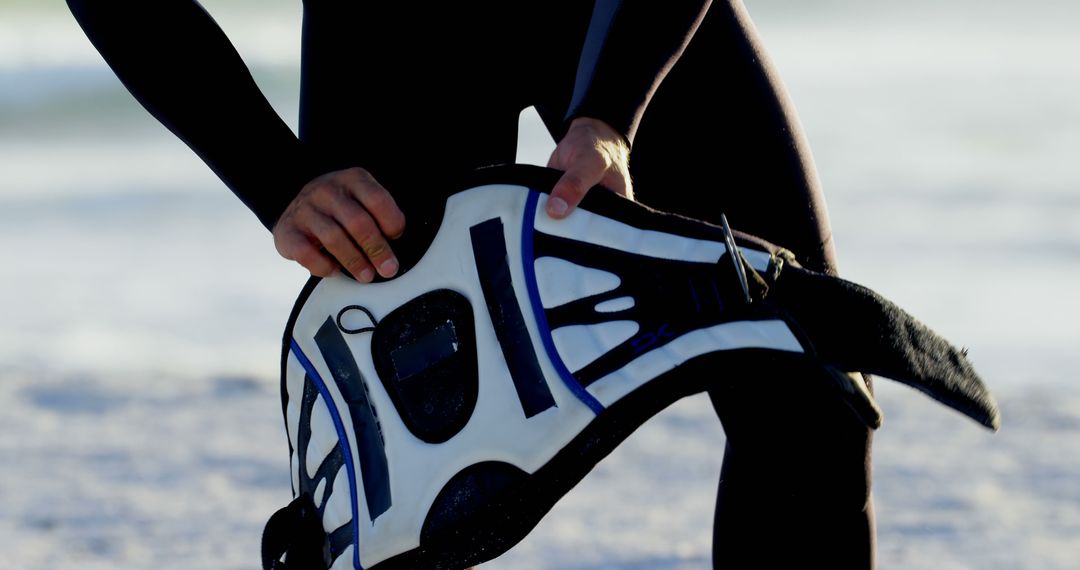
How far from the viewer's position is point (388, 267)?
106 cm

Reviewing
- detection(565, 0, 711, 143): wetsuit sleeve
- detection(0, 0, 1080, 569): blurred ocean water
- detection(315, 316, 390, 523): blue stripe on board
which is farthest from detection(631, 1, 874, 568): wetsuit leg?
detection(0, 0, 1080, 569): blurred ocean water

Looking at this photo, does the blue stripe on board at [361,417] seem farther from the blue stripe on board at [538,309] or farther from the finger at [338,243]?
the blue stripe on board at [538,309]

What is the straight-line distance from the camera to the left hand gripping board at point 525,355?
0.94m

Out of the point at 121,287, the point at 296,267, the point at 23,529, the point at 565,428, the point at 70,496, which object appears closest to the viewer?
the point at 565,428

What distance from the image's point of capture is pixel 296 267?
475 centimetres

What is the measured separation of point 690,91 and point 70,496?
1.58 meters

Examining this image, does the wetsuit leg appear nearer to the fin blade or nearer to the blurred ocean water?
the fin blade

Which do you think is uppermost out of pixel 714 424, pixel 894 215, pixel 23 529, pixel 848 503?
pixel 894 215

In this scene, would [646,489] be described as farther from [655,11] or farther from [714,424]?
[655,11]

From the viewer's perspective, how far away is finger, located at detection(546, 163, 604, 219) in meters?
1.01

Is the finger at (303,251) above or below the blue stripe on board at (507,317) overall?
above

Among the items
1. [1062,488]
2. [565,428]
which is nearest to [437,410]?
[565,428]

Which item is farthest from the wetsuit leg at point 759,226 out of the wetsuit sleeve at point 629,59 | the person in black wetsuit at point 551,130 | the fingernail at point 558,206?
the fingernail at point 558,206

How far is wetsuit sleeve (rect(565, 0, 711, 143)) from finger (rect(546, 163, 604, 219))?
0.07 meters
